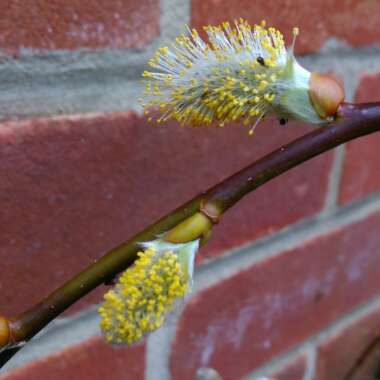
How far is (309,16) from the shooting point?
0.43 metres

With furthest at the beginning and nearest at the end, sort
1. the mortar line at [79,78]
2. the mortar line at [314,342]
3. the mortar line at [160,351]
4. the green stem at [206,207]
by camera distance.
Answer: the mortar line at [314,342], the mortar line at [160,351], the mortar line at [79,78], the green stem at [206,207]

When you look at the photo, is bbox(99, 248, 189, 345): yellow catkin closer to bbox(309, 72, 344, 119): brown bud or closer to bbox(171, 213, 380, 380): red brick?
bbox(309, 72, 344, 119): brown bud

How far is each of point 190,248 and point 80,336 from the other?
199mm

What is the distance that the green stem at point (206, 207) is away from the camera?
0.66 feet

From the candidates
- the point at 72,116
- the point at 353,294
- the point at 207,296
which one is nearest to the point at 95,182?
the point at 72,116

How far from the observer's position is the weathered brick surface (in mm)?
319

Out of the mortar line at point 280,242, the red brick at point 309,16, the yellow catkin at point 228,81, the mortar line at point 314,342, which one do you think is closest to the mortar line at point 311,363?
the mortar line at point 314,342

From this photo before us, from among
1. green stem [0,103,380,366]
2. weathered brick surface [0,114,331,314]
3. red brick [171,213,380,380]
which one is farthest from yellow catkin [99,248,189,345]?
red brick [171,213,380,380]

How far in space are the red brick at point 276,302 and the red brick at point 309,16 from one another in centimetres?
17

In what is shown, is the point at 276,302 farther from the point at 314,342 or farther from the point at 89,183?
the point at 89,183

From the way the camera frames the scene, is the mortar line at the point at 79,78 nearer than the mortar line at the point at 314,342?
Yes

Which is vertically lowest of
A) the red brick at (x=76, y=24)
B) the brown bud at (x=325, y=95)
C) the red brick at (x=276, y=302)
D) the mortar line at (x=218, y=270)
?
the red brick at (x=276, y=302)

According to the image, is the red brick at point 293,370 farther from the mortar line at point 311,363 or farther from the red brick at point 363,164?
the red brick at point 363,164

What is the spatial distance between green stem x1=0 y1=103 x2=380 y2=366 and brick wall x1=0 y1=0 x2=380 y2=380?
118mm
